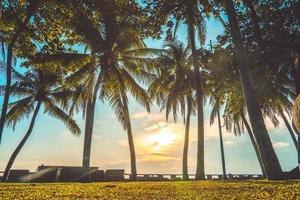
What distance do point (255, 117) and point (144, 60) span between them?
15577mm

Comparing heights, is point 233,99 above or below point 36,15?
below

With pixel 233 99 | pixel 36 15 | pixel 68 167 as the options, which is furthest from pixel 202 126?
pixel 36 15

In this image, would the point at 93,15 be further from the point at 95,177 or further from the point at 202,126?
the point at 95,177

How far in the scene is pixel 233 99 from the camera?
20734 mm

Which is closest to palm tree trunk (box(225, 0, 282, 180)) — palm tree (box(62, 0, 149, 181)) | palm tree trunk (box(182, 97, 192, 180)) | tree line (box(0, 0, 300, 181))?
tree line (box(0, 0, 300, 181))

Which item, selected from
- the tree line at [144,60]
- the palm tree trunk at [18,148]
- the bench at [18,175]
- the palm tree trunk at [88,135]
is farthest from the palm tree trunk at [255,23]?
the bench at [18,175]

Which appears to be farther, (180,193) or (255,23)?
(255,23)

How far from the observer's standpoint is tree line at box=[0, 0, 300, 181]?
43.7 ft

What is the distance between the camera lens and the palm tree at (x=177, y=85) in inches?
1256

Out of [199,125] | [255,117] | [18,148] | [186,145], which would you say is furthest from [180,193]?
[186,145]

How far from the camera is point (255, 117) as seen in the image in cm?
1271

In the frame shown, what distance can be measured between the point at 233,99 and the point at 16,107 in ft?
62.1

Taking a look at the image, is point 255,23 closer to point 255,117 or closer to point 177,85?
point 255,117

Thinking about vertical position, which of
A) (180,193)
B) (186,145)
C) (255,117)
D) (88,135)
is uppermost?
(186,145)
